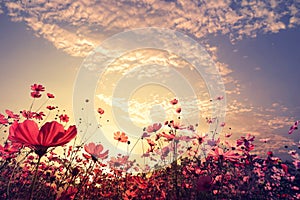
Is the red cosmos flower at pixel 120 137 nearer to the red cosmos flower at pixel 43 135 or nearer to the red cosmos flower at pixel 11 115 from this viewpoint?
the red cosmos flower at pixel 11 115

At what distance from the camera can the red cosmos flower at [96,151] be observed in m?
1.96

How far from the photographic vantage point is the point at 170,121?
397 centimetres

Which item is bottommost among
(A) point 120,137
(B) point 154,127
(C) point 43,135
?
(C) point 43,135

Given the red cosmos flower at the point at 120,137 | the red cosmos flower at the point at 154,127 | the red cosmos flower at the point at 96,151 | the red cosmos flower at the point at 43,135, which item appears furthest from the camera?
the red cosmos flower at the point at 154,127

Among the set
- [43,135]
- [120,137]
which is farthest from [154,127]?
[43,135]

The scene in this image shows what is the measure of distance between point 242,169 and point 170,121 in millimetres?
2753

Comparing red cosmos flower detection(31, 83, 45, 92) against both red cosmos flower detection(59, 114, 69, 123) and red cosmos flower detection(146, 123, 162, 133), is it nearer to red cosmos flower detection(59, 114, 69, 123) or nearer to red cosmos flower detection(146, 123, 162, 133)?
red cosmos flower detection(59, 114, 69, 123)

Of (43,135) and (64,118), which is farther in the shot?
(64,118)

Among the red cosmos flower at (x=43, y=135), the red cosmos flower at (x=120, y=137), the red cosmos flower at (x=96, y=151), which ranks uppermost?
the red cosmos flower at (x=120, y=137)

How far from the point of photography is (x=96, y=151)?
2012 mm

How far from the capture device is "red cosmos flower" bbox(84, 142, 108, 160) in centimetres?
196

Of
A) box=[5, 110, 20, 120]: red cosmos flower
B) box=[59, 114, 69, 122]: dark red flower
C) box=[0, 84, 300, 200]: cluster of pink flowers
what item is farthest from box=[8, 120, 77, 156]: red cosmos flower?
box=[59, 114, 69, 122]: dark red flower

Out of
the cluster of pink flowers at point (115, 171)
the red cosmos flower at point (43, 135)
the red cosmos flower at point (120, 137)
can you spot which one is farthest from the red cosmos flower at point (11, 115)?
the red cosmos flower at point (43, 135)

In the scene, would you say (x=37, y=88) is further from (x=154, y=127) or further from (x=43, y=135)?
(x=43, y=135)
